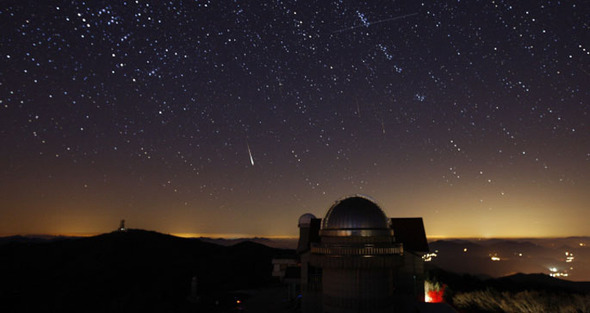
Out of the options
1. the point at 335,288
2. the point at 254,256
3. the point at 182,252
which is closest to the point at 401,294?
the point at 335,288

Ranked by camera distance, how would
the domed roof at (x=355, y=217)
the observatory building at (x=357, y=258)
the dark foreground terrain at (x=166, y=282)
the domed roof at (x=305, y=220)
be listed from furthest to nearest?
the domed roof at (x=305, y=220)
the dark foreground terrain at (x=166, y=282)
the domed roof at (x=355, y=217)
the observatory building at (x=357, y=258)

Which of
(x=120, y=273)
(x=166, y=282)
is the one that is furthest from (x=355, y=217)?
(x=120, y=273)

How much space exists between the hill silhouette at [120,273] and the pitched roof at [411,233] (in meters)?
19.2

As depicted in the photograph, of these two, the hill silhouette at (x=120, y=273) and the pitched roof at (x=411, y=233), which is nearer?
the pitched roof at (x=411, y=233)

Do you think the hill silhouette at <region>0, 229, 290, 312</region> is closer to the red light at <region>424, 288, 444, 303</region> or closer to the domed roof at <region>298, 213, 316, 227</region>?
the domed roof at <region>298, 213, 316, 227</region>

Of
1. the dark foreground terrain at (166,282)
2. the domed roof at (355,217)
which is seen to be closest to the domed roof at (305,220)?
the dark foreground terrain at (166,282)

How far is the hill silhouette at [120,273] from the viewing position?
128 ft

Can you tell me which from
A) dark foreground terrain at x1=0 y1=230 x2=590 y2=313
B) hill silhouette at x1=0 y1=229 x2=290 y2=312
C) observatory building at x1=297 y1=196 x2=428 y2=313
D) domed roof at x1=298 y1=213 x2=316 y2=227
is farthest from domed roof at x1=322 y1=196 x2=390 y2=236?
hill silhouette at x1=0 y1=229 x2=290 y2=312

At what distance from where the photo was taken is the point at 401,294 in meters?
20.2

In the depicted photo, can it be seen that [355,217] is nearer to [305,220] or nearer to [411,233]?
[411,233]

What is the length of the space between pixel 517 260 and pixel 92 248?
702 feet

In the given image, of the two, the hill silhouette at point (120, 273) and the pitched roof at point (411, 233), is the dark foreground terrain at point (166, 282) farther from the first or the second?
the pitched roof at point (411, 233)

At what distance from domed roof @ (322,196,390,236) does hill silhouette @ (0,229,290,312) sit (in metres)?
18.8

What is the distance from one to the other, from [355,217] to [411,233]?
25.4ft
